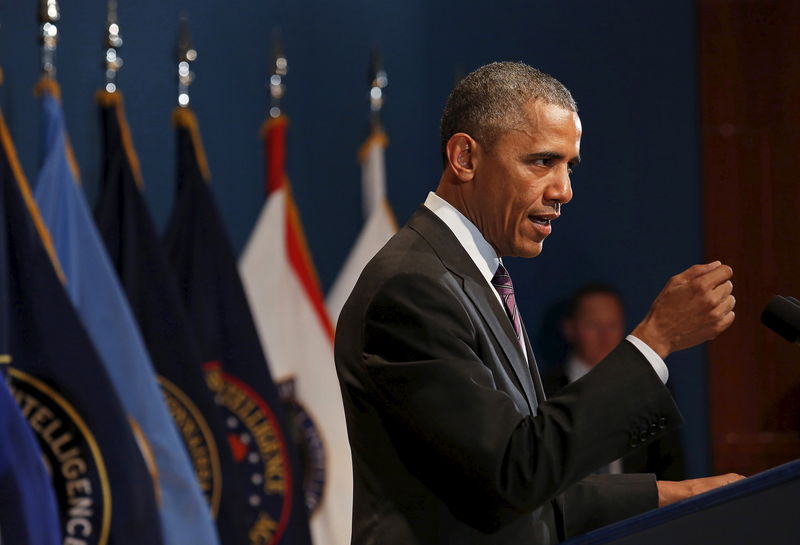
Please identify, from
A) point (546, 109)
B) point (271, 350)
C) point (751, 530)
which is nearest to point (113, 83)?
point (271, 350)

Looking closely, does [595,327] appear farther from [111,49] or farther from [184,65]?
[111,49]

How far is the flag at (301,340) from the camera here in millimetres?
3686

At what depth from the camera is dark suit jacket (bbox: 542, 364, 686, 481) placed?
3.08 m

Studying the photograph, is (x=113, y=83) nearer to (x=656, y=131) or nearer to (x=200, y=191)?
(x=200, y=191)

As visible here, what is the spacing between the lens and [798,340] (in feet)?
4.24

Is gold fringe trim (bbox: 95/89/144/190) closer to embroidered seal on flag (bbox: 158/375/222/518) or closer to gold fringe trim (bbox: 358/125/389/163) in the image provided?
embroidered seal on flag (bbox: 158/375/222/518)

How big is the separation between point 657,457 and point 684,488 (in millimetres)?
1681

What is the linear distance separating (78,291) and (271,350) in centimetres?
69

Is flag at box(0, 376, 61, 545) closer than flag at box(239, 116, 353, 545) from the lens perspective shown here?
Yes

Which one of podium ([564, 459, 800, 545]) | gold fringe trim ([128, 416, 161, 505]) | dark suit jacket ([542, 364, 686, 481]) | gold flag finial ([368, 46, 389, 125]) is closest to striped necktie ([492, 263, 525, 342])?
podium ([564, 459, 800, 545])

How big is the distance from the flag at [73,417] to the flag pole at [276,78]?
3.49ft

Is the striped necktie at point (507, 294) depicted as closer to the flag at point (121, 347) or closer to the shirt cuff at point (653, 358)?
the shirt cuff at point (653, 358)

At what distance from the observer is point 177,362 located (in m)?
3.33

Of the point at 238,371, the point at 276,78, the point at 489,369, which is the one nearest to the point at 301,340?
the point at 238,371
